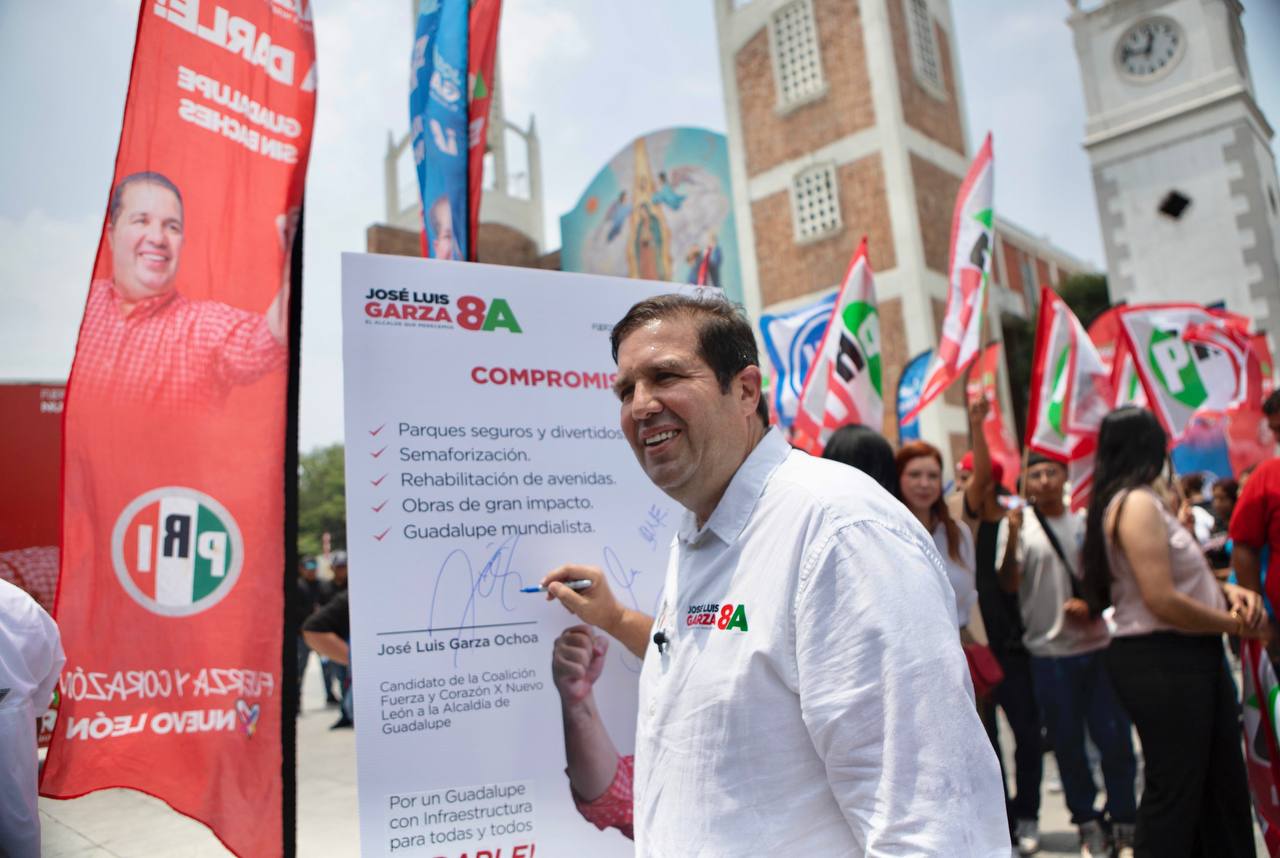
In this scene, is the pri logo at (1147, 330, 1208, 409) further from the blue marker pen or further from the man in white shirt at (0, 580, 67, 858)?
the man in white shirt at (0, 580, 67, 858)

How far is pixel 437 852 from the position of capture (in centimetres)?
227

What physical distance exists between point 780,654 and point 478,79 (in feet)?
9.50

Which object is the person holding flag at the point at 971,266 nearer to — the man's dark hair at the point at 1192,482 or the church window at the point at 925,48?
the man's dark hair at the point at 1192,482

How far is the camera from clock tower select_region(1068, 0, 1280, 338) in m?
22.3

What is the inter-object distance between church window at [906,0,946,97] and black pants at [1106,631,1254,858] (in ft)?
66.9

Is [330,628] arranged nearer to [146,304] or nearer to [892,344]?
[146,304]

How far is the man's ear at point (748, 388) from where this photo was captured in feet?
5.70

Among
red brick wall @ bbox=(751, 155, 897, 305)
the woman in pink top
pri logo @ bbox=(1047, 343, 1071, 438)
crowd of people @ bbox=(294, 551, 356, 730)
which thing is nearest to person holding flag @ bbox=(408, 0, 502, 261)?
crowd of people @ bbox=(294, 551, 356, 730)

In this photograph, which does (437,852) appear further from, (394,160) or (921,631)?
(394,160)

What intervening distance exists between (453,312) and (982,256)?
4.18m

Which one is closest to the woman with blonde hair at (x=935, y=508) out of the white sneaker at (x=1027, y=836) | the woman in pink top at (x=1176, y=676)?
the woman in pink top at (x=1176, y=676)

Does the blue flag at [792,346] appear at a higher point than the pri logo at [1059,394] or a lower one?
higher

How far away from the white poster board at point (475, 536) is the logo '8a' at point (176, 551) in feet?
1.75

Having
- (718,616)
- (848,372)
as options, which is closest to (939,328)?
(848,372)
